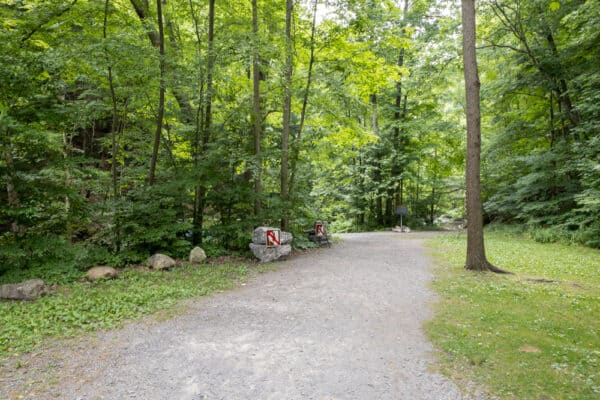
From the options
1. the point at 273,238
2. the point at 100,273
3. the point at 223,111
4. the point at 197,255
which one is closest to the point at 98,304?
the point at 100,273

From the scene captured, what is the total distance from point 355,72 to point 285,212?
5.49m

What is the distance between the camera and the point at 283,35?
962 cm

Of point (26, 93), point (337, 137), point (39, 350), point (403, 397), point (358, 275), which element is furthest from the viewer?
point (337, 137)

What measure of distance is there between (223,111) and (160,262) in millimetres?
4686

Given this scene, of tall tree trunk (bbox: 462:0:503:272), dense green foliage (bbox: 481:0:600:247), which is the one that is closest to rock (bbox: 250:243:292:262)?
tall tree trunk (bbox: 462:0:503:272)

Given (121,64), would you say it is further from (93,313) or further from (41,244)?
(93,313)

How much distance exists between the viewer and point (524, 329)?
4.14 metres

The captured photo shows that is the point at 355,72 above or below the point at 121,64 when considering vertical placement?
above

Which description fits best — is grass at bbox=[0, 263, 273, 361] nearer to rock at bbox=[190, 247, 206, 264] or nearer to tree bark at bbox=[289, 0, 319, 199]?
rock at bbox=[190, 247, 206, 264]

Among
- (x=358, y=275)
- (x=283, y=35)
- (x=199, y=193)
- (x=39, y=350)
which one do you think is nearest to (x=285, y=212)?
(x=199, y=193)

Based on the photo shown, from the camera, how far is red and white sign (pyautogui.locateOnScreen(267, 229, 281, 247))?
28.5ft

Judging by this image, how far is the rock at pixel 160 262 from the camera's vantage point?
7411mm

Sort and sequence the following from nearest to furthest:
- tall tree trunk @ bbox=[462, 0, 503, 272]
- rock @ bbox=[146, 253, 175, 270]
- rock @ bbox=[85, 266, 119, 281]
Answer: rock @ bbox=[85, 266, 119, 281] → tall tree trunk @ bbox=[462, 0, 503, 272] → rock @ bbox=[146, 253, 175, 270]

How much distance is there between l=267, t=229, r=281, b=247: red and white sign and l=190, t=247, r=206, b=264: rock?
1703mm
